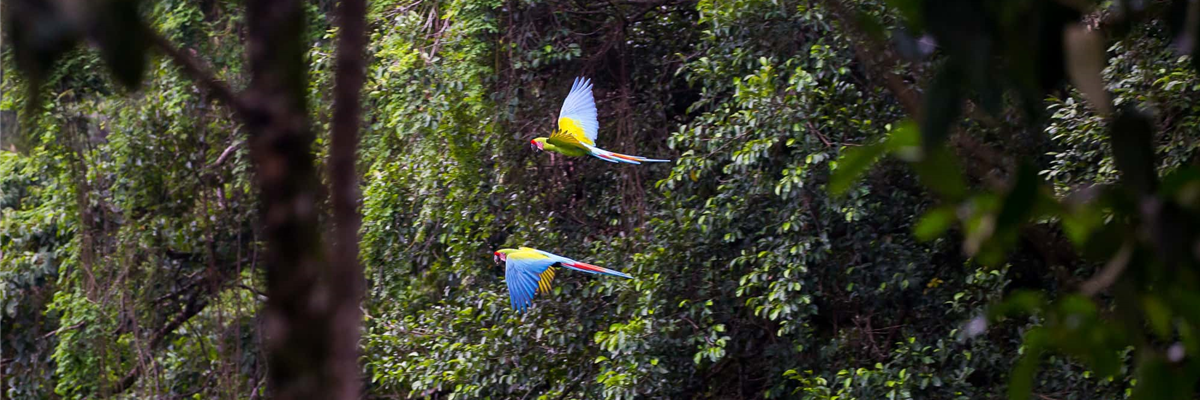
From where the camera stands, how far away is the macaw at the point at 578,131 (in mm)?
4188

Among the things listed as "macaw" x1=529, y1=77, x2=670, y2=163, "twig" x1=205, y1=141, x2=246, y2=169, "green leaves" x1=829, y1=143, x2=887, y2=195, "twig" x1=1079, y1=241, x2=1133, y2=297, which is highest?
"twig" x1=205, y1=141, x2=246, y2=169

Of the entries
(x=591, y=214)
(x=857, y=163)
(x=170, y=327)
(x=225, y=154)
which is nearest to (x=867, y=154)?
(x=857, y=163)

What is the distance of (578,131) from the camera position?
424 cm

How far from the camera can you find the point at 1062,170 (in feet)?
12.5

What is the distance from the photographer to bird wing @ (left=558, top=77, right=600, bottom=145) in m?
4.24

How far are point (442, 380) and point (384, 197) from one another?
2.79 ft

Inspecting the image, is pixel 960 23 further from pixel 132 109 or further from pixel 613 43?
pixel 132 109

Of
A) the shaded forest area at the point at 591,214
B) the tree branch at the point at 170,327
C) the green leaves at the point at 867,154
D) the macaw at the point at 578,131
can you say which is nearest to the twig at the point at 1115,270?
the green leaves at the point at 867,154

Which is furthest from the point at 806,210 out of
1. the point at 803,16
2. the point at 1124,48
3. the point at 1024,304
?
the point at 1024,304

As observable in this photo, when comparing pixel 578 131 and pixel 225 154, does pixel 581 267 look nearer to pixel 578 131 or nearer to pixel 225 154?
pixel 578 131

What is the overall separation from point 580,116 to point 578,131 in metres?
0.10

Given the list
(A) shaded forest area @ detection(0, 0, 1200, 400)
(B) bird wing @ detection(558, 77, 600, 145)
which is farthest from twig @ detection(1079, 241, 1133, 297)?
(B) bird wing @ detection(558, 77, 600, 145)

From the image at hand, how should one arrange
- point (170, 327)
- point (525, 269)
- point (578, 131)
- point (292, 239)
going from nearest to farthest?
point (292, 239), point (525, 269), point (578, 131), point (170, 327)

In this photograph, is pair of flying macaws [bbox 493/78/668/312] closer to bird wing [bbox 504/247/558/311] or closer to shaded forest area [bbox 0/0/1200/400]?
bird wing [bbox 504/247/558/311]
